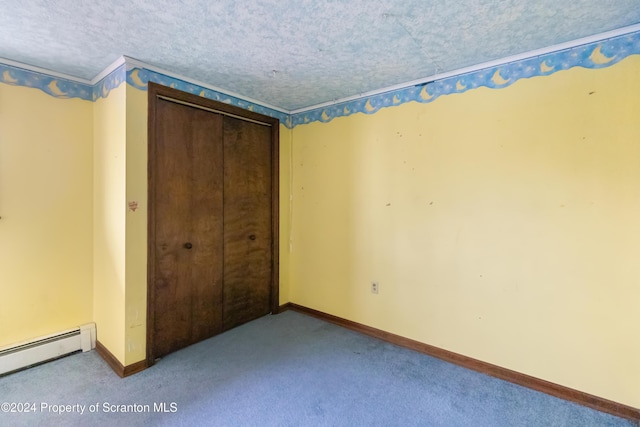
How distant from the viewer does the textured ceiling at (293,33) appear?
151cm

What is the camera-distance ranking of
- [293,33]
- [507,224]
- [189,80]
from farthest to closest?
1. [189,80]
2. [507,224]
3. [293,33]

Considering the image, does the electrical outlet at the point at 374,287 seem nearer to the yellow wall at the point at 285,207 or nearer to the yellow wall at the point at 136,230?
the yellow wall at the point at 285,207

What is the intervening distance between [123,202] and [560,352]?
3063 millimetres

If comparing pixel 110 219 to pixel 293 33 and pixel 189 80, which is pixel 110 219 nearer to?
pixel 189 80

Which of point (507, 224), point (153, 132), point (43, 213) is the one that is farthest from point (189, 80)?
point (507, 224)

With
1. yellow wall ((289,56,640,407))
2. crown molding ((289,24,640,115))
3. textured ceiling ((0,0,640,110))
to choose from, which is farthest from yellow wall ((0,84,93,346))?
crown molding ((289,24,640,115))

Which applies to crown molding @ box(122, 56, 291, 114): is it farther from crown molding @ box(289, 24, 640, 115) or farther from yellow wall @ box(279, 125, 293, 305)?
crown molding @ box(289, 24, 640, 115)

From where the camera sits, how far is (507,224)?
2.09 meters

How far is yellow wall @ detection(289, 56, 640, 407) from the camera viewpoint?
5.78 ft

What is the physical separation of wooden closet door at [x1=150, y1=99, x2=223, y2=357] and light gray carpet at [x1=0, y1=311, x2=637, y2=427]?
9.4 inches

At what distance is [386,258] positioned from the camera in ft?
8.71

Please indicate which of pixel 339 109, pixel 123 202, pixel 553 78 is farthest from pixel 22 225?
pixel 553 78

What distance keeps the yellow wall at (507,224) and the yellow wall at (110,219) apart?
5.78ft

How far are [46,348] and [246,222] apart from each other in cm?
176
